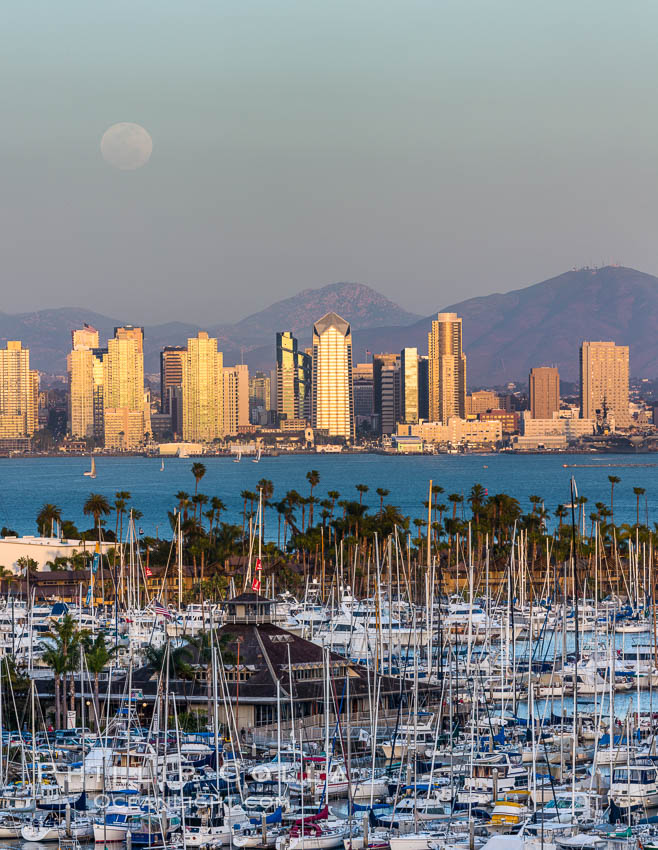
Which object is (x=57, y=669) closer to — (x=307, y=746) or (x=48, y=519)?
(x=307, y=746)

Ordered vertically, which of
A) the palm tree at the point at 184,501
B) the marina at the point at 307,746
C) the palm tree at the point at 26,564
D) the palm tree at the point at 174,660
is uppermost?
the palm tree at the point at 184,501

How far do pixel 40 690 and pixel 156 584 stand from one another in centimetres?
3254

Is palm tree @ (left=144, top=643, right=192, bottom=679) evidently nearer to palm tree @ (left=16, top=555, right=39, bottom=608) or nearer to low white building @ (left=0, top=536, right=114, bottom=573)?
palm tree @ (left=16, top=555, right=39, bottom=608)

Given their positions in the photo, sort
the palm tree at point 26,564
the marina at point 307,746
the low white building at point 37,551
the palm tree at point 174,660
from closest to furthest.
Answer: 1. the marina at point 307,746
2. the palm tree at point 174,660
3. the palm tree at point 26,564
4. the low white building at point 37,551

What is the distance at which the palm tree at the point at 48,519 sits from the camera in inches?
3482

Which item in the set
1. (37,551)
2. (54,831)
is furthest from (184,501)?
(54,831)

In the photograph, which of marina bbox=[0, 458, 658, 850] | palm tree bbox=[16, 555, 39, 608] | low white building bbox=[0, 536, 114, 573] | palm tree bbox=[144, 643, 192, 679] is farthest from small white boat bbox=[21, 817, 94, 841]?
low white building bbox=[0, 536, 114, 573]

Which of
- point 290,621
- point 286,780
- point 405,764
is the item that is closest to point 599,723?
point 405,764

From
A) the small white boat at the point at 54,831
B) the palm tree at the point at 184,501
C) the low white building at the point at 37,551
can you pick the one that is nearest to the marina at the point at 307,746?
the small white boat at the point at 54,831

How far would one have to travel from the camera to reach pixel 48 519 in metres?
90.6

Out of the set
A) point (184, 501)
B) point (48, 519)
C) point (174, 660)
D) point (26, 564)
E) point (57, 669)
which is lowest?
point (26, 564)

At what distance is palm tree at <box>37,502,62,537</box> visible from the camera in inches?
3482

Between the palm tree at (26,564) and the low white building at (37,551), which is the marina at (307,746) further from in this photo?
the low white building at (37,551)

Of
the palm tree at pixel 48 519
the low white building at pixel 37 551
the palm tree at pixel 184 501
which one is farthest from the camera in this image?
the palm tree at pixel 184 501
